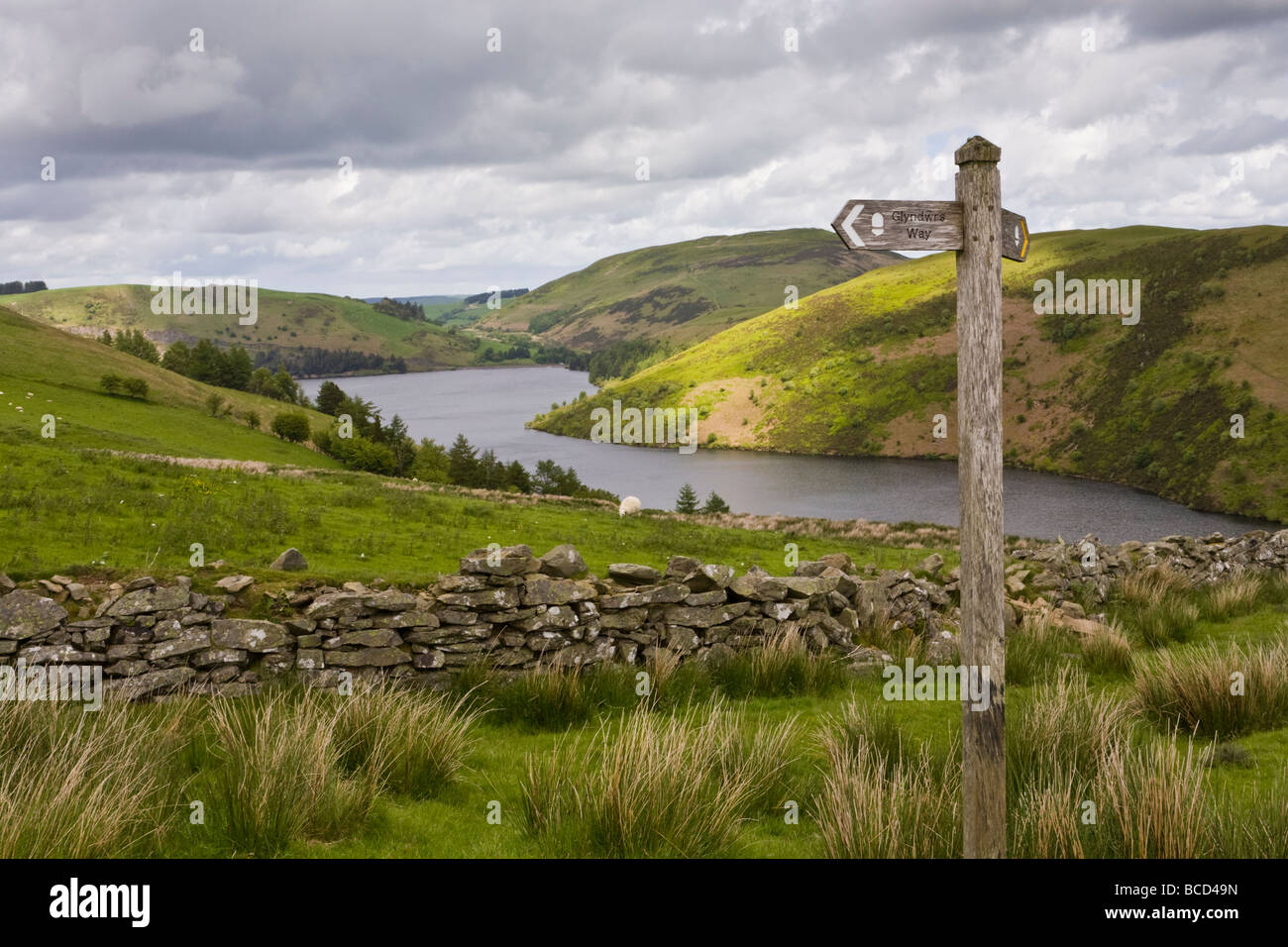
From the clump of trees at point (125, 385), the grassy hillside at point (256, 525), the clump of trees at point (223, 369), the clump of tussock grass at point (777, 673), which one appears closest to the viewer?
the clump of tussock grass at point (777, 673)

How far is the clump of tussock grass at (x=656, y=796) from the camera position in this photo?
4.73 metres

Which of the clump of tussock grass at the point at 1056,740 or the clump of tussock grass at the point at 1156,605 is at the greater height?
the clump of tussock grass at the point at 1056,740

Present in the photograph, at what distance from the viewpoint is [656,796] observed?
479 centimetres

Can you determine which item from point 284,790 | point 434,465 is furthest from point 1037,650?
point 434,465

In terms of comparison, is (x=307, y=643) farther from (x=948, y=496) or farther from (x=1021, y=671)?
(x=948, y=496)

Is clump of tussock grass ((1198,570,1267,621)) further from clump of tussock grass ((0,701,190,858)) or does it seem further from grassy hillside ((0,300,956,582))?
clump of tussock grass ((0,701,190,858))

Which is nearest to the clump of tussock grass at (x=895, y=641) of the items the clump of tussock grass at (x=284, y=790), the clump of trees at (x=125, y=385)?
the clump of tussock grass at (x=284, y=790)

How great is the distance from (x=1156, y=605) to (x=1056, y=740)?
885cm

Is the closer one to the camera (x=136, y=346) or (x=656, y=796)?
(x=656, y=796)

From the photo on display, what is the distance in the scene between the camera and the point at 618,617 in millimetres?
8867

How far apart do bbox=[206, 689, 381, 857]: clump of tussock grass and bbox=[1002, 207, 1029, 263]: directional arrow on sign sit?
4870 millimetres

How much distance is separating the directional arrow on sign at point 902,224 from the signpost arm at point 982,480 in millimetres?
106

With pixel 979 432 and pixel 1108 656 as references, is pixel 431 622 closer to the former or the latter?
pixel 979 432

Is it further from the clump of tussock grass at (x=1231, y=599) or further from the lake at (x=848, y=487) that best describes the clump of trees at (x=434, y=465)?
the clump of tussock grass at (x=1231, y=599)
